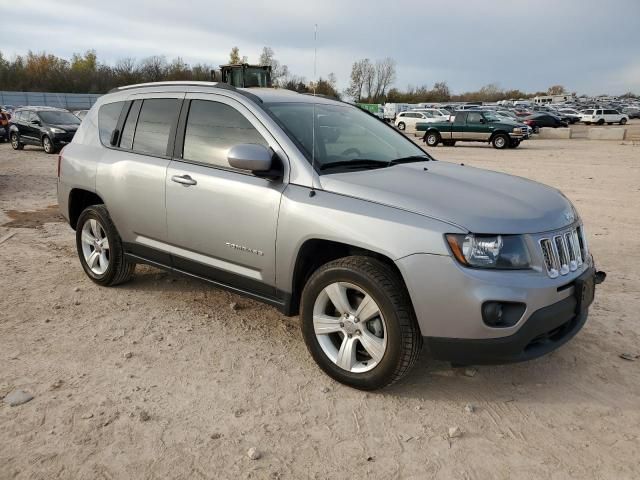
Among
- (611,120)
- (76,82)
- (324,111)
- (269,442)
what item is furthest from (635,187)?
(76,82)

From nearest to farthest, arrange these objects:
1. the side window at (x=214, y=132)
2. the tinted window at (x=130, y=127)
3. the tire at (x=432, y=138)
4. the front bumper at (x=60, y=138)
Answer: the side window at (x=214, y=132) < the tinted window at (x=130, y=127) < the front bumper at (x=60, y=138) < the tire at (x=432, y=138)

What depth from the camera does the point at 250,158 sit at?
333cm

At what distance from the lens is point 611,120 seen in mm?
46781

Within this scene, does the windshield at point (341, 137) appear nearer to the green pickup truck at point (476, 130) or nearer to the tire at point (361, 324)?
A: the tire at point (361, 324)

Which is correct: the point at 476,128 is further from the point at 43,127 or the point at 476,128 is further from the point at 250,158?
the point at 250,158

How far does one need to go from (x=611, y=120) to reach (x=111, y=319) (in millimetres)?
51939

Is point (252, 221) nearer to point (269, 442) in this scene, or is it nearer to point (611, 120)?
point (269, 442)

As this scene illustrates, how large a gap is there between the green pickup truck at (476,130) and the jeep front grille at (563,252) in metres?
21.7

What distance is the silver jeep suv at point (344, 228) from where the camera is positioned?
2.87m

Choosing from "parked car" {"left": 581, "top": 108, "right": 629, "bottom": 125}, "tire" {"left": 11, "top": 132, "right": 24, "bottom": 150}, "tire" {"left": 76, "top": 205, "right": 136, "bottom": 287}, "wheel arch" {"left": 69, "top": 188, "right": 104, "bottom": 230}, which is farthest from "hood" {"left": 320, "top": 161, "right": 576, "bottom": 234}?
"parked car" {"left": 581, "top": 108, "right": 629, "bottom": 125}

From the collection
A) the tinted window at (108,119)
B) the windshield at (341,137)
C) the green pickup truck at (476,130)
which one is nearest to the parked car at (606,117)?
the green pickup truck at (476,130)

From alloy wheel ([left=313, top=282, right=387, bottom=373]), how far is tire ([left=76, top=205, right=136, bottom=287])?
2312 millimetres

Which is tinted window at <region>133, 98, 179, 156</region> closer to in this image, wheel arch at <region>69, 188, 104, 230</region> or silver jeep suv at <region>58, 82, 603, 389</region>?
silver jeep suv at <region>58, 82, 603, 389</region>

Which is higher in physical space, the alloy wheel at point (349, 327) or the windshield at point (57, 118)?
the windshield at point (57, 118)
